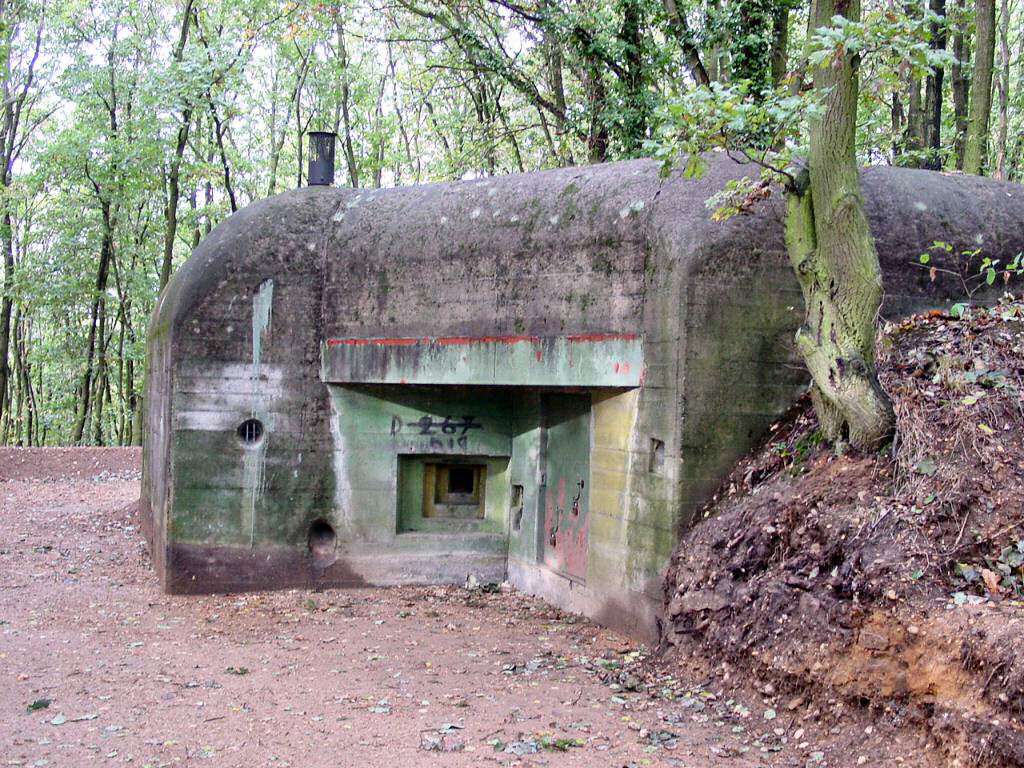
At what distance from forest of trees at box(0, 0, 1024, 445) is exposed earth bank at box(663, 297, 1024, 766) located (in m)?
1.72

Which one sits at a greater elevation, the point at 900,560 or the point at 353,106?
the point at 353,106

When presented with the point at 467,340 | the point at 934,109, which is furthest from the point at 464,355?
the point at 934,109

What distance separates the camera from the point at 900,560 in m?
4.56

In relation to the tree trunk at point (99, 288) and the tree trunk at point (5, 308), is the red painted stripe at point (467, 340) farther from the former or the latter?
the tree trunk at point (5, 308)

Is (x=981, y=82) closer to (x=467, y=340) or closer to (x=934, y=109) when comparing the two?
(x=934, y=109)

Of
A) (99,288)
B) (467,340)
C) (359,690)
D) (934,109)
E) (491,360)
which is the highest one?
(934,109)

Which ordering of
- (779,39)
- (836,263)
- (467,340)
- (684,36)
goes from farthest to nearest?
1. (684,36)
2. (779,39)
3. (467,340)
4. (836,263)

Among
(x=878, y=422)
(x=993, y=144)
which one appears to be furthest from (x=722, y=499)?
(x=993, y=144)

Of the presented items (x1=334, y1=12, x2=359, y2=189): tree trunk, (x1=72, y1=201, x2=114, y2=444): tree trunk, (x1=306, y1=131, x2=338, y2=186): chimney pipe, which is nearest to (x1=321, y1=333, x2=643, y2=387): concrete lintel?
(x1=306, y1=131, x2=338, y2=186): chimney pipe

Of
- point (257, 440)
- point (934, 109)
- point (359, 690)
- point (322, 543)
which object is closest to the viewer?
point (359, 690)

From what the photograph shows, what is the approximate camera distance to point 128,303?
22.4m

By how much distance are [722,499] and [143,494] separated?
7289mm

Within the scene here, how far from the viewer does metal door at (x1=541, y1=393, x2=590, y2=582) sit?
7316 mm

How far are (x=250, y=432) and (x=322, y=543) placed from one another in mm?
1097
